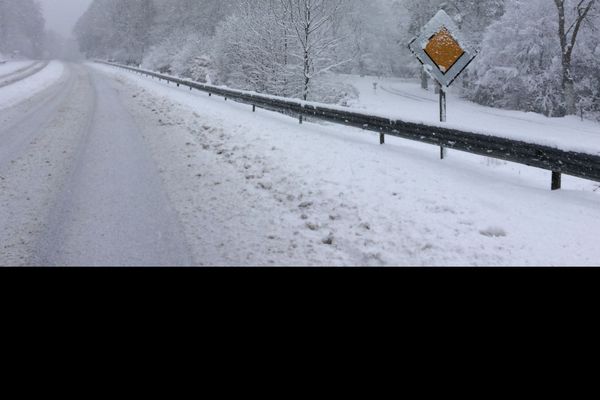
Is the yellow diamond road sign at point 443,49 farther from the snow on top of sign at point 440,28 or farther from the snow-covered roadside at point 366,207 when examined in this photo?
the snow-covered roadside at point 366,207

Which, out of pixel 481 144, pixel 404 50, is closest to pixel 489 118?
pixel 481 144

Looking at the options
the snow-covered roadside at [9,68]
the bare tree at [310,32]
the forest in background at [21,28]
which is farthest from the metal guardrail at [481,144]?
the forest in background at [21,28]

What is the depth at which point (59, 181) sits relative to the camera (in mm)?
7191

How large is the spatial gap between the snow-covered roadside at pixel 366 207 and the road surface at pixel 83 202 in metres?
0.41

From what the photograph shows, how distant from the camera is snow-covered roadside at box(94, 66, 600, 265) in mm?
4699

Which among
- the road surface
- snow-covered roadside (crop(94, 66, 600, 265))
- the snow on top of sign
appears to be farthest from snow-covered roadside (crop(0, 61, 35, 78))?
the snow on top of sign

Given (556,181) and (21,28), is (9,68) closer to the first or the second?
(556,181)

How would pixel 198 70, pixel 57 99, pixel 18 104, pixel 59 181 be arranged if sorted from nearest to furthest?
pixel 59 181, pixel 18 104, pixel 57 99, pixel 198 70

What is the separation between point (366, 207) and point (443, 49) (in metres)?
4.89

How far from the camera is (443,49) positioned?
8961mm
